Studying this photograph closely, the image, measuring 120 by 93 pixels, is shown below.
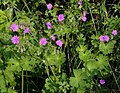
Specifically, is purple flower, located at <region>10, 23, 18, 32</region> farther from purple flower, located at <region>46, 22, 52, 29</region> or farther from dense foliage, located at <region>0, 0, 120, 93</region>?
purple flower, located at <region>46, 22, 52, 29</region>

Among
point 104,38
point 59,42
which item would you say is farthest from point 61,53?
point 104,38

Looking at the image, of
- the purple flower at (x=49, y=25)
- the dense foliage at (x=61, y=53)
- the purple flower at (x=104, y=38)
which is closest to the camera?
the dense foliage at (x=61, y=53)

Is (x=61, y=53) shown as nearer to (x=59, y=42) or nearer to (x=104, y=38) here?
(x=59, y=42)

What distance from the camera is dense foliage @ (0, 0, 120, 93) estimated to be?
2.28 m

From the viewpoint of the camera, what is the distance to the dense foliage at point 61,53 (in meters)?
2.28

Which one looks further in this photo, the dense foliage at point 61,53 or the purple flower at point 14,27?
the purple flower at point 14,27

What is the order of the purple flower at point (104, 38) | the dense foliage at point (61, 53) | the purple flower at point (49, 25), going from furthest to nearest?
Result: the purple flower at point (49, 25), the purple flower at point (104, 38), the dense foliage at point (61, 53)

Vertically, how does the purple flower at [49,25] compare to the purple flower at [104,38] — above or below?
above

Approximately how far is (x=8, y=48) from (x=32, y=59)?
0.20 meters

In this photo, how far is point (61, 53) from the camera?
248cm

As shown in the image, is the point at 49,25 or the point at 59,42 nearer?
the point at 59,42

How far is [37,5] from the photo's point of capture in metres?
3.23

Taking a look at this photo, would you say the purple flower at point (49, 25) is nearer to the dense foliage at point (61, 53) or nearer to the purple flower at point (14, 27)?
the dense foliage at point (61, 53)

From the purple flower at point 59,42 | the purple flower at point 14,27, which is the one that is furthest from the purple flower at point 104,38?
the purple flower at point 14,27
